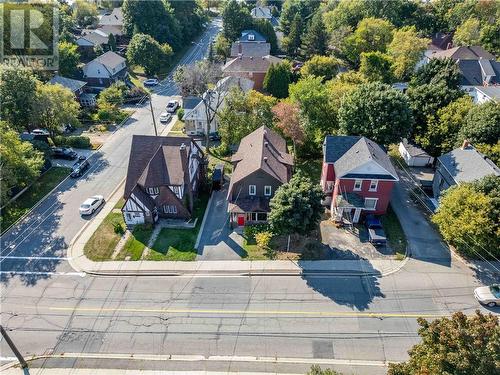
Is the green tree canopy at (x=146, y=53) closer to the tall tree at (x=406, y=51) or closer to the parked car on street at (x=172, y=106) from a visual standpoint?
the parked car on street at (x=172, y=106)

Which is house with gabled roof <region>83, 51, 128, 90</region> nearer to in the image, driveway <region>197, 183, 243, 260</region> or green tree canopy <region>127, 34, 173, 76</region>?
green tree canopy <region>127, 34, 173, 76</region>

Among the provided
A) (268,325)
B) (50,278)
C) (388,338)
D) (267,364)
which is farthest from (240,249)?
(50,278)

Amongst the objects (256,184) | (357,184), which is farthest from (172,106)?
(357,184)

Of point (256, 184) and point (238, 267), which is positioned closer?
point (238, 267)

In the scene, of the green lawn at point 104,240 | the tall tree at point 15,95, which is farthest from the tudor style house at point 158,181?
the tall tree at point 15,95

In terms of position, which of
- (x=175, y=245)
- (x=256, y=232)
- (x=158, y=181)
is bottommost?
(x=175, y=245)

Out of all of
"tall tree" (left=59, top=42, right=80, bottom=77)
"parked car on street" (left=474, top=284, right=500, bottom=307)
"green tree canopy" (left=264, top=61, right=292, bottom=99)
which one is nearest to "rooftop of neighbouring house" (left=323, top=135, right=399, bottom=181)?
"parked car on street" (left=474, top=284, right=500, bottom=307)

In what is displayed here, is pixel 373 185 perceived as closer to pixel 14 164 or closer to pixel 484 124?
pixel 484 124
